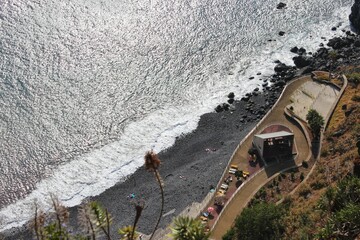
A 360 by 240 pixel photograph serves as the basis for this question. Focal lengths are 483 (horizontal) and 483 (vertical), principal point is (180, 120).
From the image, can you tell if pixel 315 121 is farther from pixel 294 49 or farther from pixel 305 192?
pixel 294 49

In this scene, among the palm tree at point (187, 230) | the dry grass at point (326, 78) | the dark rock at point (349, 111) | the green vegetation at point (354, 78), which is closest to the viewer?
the palm tree at point (187, 230)

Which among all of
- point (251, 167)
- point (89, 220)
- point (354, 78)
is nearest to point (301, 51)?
point (354, 78)

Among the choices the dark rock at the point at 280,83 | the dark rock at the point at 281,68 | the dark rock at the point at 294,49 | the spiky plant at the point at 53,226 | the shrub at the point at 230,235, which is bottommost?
the shrub at the point at 230,235

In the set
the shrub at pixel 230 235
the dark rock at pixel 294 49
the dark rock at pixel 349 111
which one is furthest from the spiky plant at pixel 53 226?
the dark rock at pixel 294 49

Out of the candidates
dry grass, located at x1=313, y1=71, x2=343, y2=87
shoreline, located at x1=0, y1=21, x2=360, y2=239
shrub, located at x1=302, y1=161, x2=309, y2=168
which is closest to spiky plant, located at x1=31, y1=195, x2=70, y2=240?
shoreline, located at x1=0, y1=21, x2=360, y2=239

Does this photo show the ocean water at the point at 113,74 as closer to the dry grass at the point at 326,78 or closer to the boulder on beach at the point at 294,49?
the boulder on beach at the point at 294,49

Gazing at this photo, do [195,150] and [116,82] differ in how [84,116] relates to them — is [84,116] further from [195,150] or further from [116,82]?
[195,150]

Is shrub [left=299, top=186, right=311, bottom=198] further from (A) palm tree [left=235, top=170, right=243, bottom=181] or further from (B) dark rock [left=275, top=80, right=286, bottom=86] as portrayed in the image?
(B) dark rock [left=275, top=80, right=286, bottom=86]

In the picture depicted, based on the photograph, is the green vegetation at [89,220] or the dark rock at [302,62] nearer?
the green vegetation at [89,220]
